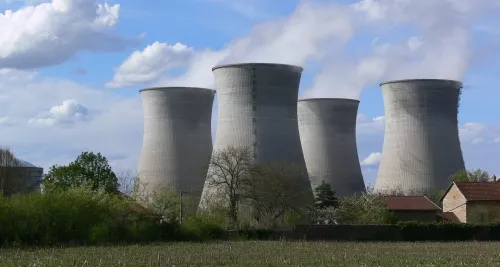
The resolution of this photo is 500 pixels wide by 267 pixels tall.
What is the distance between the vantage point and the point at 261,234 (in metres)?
31.2

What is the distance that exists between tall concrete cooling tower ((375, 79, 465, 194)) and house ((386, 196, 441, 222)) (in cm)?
229

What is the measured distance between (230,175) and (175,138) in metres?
3.83

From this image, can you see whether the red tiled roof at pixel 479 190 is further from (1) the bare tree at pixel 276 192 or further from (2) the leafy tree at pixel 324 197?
(1) the bare tree at pixel 276 192

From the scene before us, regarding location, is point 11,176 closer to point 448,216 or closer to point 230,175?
point 230,175

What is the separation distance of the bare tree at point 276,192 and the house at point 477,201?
22.6ft

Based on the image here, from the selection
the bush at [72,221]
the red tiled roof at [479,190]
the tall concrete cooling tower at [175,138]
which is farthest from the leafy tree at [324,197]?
the bush at [72,221]

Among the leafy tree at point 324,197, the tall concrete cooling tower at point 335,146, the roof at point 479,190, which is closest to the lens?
the roof at point 479,190

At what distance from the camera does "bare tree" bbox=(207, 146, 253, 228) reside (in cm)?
3744

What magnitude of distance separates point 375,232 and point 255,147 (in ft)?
25.2

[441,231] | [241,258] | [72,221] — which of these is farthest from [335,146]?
[241,258]

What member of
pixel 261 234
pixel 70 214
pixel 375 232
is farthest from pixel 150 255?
pixel 375 232

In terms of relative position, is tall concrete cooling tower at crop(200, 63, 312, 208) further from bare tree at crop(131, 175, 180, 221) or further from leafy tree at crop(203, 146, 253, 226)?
bare tree at crop(131, 175, 180, 221)

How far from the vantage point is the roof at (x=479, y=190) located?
3816 centimetres

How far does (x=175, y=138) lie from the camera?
4144 centimetres
